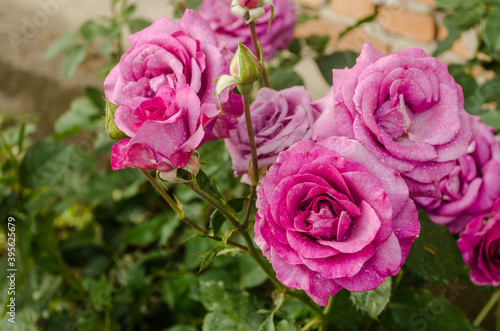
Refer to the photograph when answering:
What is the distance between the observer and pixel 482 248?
→ 0.46 metres

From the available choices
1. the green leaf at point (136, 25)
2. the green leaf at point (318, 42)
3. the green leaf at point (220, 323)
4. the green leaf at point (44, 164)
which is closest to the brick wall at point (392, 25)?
the green leaf at point (318, 42)

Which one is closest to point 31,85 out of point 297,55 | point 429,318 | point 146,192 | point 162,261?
point 146,192

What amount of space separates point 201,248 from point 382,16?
850mm

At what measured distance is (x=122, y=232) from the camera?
935 millimetres

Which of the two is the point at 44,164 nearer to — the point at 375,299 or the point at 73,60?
the point at 73,60

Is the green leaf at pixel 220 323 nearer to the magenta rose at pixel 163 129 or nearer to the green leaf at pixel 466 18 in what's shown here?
the magenta rose at pixel 163 129

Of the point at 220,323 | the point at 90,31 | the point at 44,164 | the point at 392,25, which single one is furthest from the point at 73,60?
the point at 392,25

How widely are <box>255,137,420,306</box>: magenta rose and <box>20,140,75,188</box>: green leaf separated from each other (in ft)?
1.49

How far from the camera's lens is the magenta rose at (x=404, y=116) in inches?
13.4

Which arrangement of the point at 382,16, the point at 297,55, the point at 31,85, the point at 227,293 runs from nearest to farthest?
the point at 227,293 → the point at 297,55 → the point at 382,16 → the point at 31,85

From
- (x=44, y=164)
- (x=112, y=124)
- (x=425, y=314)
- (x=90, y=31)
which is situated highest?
(x=112, y=124)

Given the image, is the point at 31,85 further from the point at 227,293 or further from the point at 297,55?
the point at 227,293

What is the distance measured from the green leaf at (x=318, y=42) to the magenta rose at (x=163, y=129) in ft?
1.70

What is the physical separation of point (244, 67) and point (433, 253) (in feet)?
0.89
